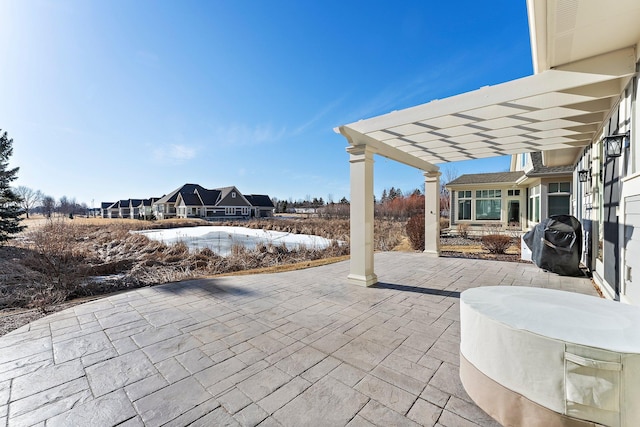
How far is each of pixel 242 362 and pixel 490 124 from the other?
524 cm

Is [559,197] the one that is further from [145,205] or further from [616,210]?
[145,205]

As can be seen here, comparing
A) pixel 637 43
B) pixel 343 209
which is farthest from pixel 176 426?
pixel 343 209

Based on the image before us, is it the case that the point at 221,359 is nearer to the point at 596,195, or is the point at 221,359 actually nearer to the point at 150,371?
the point at 150,371

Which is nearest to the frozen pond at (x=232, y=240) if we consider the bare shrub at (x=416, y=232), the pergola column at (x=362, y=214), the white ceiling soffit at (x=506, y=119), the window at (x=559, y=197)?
the bare shrub at (x=416, y=232)

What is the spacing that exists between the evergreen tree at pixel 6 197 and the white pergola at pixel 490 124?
1600cm

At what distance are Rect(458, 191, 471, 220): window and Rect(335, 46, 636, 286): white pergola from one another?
36.3ft

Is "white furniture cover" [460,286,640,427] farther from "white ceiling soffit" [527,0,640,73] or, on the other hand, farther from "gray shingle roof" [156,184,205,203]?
"gray shingle roof" [156,184,205,203]

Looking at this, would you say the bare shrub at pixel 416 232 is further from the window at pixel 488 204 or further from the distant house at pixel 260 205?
the distant house at pixel 260 205

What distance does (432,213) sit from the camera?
824 cm

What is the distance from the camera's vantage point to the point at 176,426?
5.88ft

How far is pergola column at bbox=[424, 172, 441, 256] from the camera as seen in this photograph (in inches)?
324

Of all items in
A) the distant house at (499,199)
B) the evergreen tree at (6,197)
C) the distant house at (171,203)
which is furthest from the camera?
the distant house at (171,203)

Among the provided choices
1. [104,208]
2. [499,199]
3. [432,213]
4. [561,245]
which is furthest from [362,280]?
[104,208]

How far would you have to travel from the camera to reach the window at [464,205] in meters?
16.9
